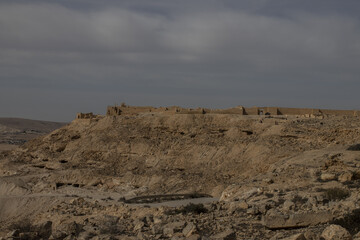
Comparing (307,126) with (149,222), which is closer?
(149,222)

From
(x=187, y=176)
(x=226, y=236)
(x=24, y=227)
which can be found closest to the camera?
(x=226, y=236)

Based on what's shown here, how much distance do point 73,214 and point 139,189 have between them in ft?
17.9

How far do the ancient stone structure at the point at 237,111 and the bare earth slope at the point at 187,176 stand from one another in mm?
1262

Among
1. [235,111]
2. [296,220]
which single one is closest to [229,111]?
[235,111]

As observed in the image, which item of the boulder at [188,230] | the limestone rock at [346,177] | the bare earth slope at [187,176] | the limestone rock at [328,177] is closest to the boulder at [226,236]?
the bare earth slope at [187,176]

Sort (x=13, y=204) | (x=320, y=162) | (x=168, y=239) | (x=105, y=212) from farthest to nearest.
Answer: (x=13, y=204) → (x=320, y=162) → (x=105, y=212) → (x=168, y=239)

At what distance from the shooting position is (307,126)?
21219 millimetres

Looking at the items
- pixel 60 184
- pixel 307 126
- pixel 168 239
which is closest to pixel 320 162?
pixel 307 126

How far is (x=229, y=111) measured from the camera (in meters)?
25.8

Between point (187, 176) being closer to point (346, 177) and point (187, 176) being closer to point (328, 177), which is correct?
point (328, 177)

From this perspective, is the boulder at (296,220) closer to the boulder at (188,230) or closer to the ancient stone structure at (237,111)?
the boulder at (188,230)

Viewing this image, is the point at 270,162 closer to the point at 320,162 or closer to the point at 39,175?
the point at 320,162

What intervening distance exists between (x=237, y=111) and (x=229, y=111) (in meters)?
0.44

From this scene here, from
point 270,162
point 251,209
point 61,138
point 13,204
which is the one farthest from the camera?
point 61,138
